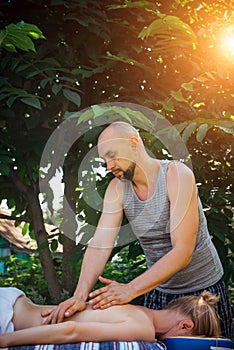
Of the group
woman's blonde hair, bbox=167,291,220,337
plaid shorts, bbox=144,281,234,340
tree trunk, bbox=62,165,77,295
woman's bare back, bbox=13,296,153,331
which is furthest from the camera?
tree trunk, bbox=62,165,77,295

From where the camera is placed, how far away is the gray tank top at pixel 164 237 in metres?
2.47

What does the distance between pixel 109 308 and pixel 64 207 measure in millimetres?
1830

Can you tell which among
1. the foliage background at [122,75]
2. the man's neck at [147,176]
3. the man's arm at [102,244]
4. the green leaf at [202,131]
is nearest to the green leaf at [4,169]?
the foliage background at [122,75]

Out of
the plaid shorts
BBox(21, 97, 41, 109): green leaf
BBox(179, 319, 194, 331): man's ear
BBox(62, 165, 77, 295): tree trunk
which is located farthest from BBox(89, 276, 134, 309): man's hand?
BBox(62, 165, 77, 295): tree trunk

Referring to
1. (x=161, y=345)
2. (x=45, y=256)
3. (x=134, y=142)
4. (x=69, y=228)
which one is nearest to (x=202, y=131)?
(x=134, y=142)

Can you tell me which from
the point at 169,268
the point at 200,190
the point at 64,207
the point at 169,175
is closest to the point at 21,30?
the point at 169,175

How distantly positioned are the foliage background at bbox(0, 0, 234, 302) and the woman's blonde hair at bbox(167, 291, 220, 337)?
2.96 ft

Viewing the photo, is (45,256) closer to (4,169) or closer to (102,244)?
(4,169)

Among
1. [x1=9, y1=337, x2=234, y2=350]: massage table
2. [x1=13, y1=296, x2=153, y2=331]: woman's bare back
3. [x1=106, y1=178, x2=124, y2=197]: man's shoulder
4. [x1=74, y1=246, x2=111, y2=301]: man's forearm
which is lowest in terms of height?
[x1=9, y1=337, x2=234, y2=350]: massage table

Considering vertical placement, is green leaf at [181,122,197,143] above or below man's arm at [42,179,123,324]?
above

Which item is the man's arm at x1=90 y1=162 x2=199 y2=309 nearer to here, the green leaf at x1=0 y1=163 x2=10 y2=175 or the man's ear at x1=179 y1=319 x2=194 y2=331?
the man's ear at x1=179 y1=319 x2=194 y2=331

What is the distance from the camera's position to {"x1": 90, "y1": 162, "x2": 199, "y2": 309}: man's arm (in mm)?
2252

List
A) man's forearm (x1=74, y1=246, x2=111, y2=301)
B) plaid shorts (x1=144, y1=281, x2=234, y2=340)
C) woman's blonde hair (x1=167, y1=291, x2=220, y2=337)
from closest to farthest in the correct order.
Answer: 1. woman's blonde hair (x1=167, y1=291, x2=220, y2=337)
2. man's forearm (x1=74, y1=246, x2=111, y2=301)
3. plaid shorts (x1=144, y1=281, x2=234, y2=340)

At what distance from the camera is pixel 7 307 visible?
2.27 meters
